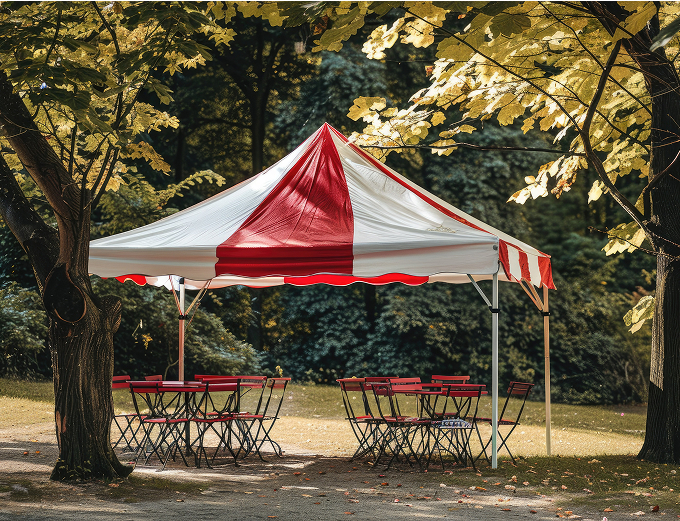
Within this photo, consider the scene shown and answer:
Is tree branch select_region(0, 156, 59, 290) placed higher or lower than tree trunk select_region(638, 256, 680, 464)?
higher

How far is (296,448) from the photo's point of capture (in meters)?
8.77

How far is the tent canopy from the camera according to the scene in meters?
6.62

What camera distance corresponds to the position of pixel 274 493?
19.7 ft

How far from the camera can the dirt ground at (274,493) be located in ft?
17.2

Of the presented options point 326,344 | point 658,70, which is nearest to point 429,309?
point 326,344

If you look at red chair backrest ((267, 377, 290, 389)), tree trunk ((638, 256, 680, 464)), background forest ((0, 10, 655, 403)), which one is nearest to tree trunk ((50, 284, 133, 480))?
red chair backrest ((267, 377, 290, 389))

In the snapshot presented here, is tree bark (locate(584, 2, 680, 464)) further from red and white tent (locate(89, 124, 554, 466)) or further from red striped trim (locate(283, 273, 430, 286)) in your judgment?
red striped trim (locate(283, 273, 430, 286))

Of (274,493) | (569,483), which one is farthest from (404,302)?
(274,493)

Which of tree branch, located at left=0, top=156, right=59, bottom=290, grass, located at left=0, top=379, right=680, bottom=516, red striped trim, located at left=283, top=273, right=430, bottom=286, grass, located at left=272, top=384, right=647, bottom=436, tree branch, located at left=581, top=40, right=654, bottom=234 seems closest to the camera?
A: tree branch, located at left=581, top=40, right=654, bottom=234

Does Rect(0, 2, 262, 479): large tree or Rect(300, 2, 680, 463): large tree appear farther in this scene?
Rect(300, 2, 680, 463): large tree

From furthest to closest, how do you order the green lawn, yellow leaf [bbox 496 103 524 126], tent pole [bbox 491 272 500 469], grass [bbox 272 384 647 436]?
grass [bbox 272 384 647 436]
the green lawn
yellow leaf [bbox 496 103 524 126]
tent pole [bbox 491 272 500 469]

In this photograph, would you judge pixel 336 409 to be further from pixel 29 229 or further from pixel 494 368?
pixel 29 229

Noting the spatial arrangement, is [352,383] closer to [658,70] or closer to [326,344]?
[658,70]

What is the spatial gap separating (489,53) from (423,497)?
3.63 m
